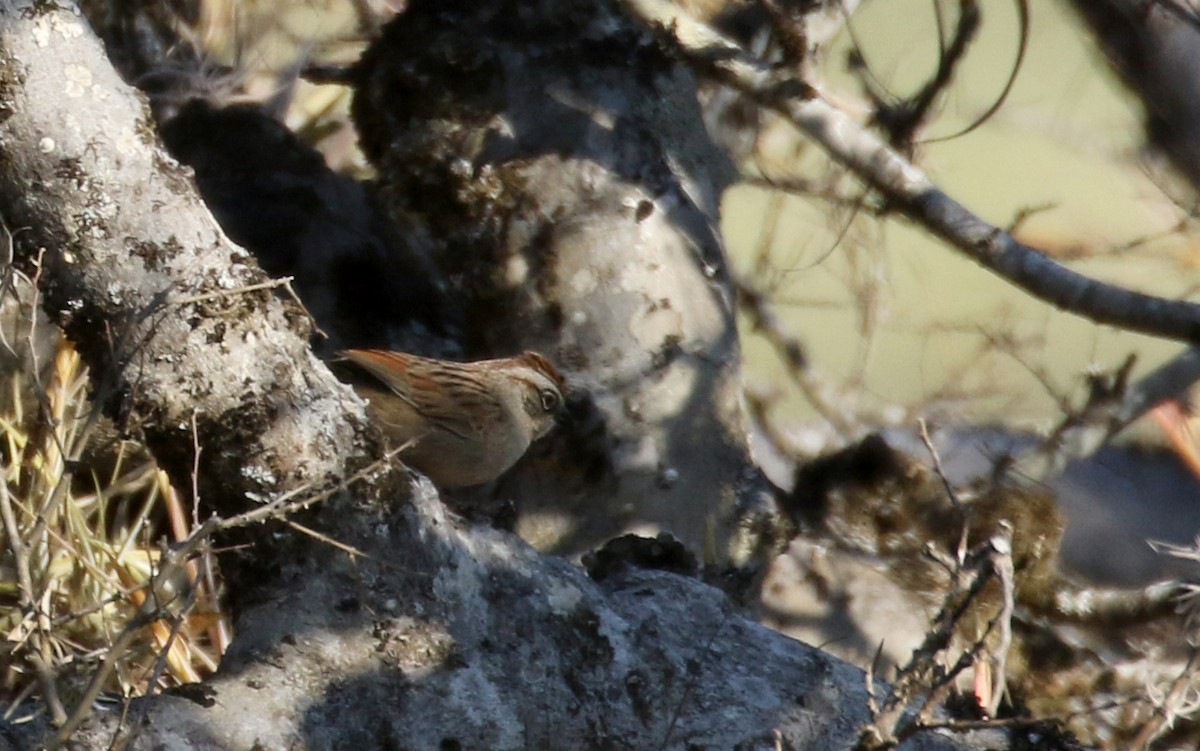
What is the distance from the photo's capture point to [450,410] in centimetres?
396

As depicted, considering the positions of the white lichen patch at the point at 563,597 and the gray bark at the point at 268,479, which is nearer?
the gray bark at the point at 268,479

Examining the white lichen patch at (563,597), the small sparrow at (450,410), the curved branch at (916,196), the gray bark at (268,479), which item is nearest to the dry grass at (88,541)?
the gray bark at (268,479)

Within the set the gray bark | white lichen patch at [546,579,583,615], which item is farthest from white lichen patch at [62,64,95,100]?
white lichen patch at [546,579,583,615]

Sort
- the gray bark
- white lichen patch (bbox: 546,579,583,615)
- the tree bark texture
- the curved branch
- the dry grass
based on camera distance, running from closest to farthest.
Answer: the gray bark → white lichen patch (bbox: 546,579,583,615) → the dry grass → the curved branch → the tree bark texture

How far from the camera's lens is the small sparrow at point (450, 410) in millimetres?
3941

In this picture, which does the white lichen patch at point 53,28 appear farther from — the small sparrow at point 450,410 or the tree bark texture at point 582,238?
the tree bark texture at point 582,238

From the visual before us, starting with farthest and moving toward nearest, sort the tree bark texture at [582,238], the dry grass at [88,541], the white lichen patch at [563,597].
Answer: the tree bark texture at [582,238]
the dry grass at [88,541]
the white lichen patch at [563,597]

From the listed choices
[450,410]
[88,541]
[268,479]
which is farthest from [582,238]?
[268,479]

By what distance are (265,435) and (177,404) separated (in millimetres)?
166

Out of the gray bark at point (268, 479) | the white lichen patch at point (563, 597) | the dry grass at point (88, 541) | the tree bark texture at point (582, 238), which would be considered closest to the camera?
the gray bark at point (268, 479)

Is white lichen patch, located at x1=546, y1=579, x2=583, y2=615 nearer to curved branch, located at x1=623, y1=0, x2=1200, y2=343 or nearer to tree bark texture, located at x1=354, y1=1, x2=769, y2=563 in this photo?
tree bark texture, located at x1=354, y1=1, x2=769, y2=563

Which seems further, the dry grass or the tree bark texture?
the tree bark texture

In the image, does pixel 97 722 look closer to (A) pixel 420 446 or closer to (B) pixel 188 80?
(A) pixel 420 446

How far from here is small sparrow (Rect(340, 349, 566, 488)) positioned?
12.9 ft
